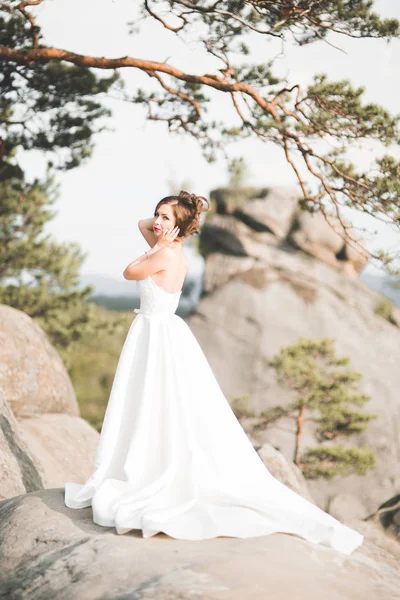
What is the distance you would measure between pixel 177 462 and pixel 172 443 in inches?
5.2

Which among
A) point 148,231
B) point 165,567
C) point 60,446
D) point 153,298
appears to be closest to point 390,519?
point 60,446

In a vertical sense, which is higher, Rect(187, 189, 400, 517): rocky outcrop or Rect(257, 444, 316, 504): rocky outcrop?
Rect(187, 189, 400, 517): rocky outcrop

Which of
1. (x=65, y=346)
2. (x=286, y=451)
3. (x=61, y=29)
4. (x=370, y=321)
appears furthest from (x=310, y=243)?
(x=61, y=29)

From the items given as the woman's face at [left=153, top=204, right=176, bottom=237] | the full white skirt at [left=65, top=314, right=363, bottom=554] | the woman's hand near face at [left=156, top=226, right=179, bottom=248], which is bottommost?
the full white skirt at [left=65, top=314, right=363, bottom=554]

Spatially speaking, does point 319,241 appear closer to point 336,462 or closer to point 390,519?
point 336,462

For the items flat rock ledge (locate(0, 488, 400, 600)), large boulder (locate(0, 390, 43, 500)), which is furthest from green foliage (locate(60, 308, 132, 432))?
flat rock ledge (locate(0, 488, 400, 600))

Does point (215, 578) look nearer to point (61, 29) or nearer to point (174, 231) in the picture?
point (174, 231)

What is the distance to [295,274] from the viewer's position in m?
22.9

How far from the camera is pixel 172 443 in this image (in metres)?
4.38

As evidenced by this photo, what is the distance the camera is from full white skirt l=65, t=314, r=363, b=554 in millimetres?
4039

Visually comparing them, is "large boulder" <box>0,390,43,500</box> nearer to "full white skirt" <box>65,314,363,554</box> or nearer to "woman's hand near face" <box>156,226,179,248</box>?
"full white skirt" <box>65,314,363,554</box>

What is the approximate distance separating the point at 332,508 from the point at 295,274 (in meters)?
8.35

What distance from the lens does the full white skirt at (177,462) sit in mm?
4039

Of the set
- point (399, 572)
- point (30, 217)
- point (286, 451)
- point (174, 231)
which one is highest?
point (30, 217)
